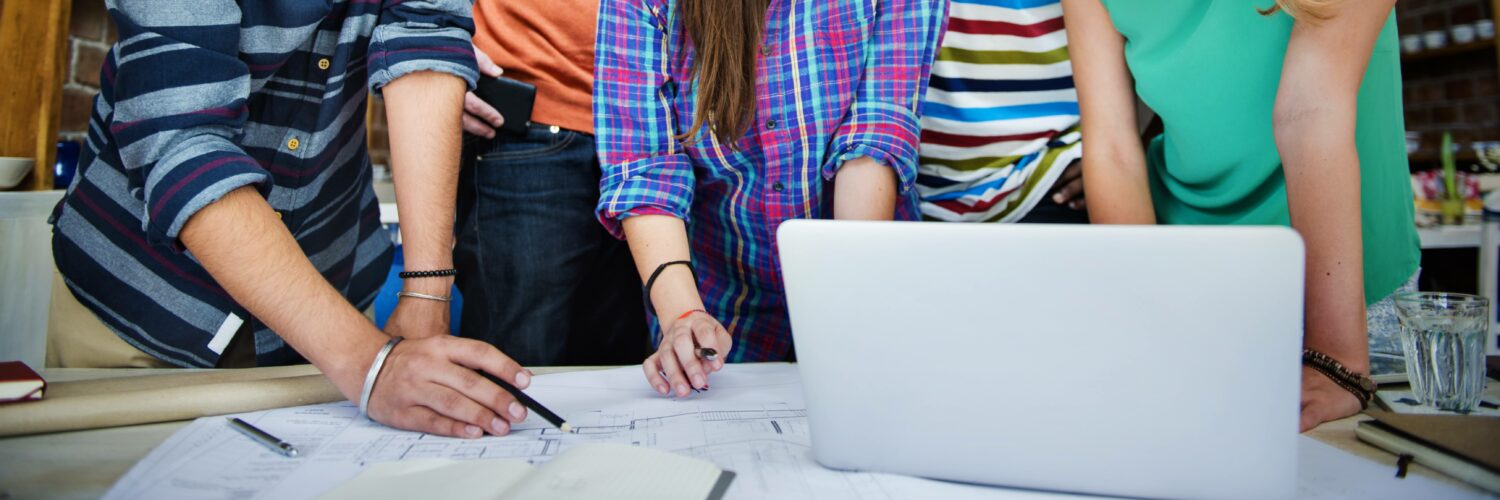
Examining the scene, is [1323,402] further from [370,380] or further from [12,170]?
[12,170]

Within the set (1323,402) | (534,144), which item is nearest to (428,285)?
(534,144)

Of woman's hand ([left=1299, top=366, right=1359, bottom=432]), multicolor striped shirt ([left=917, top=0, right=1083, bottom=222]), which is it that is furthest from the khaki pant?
woman's hand ([left=1299, top=366, right=1359, bottom=432])

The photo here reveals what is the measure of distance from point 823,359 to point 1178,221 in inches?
36.0

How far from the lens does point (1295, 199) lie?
3.04 ft

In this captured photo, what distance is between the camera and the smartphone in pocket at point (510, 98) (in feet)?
4.31

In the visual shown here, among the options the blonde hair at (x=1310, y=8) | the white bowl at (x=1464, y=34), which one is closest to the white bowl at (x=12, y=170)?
the blonde hair at (x=1310, y=8)

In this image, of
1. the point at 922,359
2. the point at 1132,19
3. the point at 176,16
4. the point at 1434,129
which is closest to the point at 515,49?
the point at 176,16

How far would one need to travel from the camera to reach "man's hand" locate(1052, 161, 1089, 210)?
1348 millimetres

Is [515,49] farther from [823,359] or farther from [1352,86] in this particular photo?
[1352,86]

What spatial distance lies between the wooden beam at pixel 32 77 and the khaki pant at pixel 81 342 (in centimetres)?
39

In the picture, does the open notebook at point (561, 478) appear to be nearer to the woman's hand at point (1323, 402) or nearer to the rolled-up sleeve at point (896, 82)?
the woman's hand at point (1323, 402)

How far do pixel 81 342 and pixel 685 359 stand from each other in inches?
30.2

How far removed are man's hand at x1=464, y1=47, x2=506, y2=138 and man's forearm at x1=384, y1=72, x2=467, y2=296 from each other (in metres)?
0.23

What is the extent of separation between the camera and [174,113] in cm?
79
